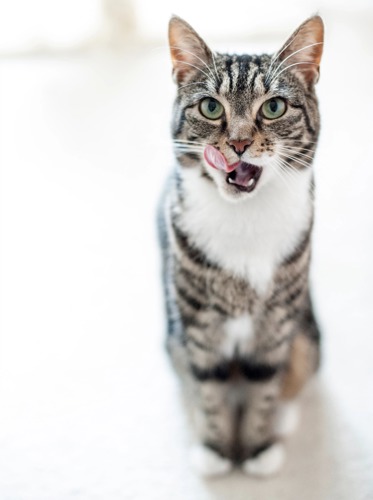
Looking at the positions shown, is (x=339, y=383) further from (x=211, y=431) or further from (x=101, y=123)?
(x=101, y=123)

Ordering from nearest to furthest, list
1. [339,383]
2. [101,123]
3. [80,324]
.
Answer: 1. [339,383]
2. [80,324]
3. [101,123]

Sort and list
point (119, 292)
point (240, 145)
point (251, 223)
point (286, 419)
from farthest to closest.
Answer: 1. point (119, 292)
2. point (286, 419)
3. point (251, 223)
4. point (240, 145)

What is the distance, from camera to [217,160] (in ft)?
3.28

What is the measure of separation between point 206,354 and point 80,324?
0.46 meters

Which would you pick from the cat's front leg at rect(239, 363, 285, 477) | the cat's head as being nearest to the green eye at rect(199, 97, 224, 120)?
the cat's head

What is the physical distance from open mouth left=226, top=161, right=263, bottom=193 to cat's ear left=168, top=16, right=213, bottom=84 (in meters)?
0.19

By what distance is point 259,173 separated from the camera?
3.38ft

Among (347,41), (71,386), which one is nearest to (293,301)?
(71,386)

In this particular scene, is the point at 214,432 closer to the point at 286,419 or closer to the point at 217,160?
the point at 286,419

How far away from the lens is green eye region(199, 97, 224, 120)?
3.34ft

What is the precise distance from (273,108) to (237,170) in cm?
12

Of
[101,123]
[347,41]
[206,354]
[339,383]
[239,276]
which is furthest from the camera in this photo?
[347,41]

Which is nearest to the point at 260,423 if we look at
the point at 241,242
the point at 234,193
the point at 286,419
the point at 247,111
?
the point at 286,419

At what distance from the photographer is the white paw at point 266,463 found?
1233 mm
